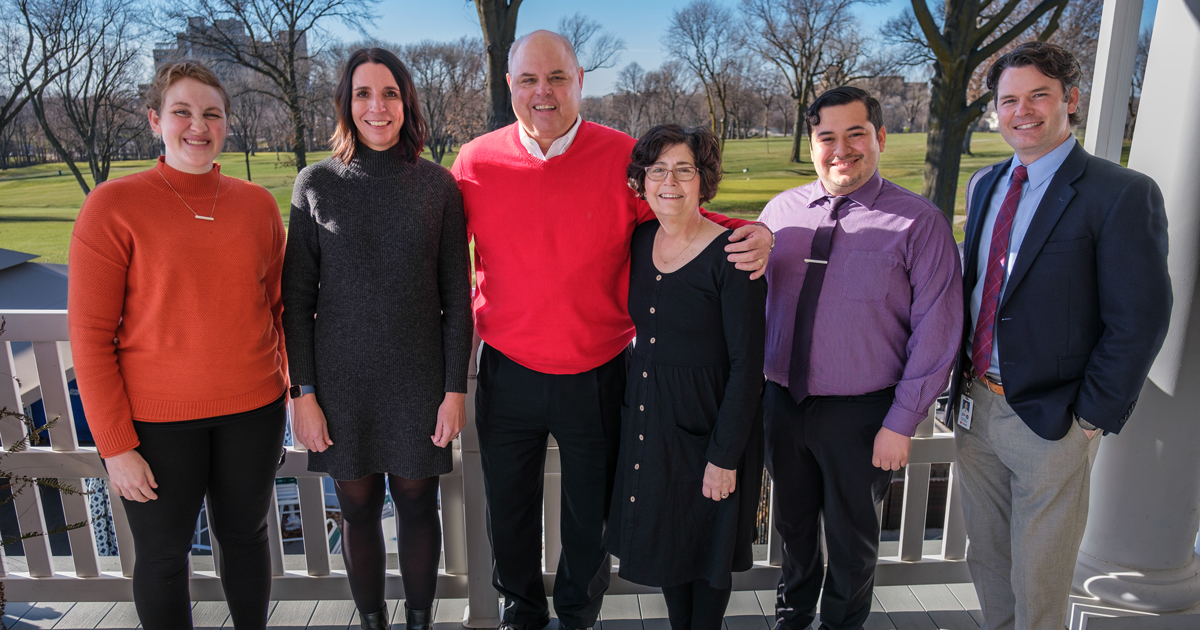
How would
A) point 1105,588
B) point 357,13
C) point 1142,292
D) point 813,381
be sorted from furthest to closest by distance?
point 357,13, point 1105,588, point 813,381, point 1142,292

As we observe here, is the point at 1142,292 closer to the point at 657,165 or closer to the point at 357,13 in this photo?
the point at 657,165

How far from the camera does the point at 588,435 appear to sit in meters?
1.61

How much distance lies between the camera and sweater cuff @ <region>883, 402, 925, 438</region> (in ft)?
4.76

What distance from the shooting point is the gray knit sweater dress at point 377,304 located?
4.80ft

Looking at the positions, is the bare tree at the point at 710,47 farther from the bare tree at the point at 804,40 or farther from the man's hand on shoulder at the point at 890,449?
the man's hand on shoulder at the point at 890,449

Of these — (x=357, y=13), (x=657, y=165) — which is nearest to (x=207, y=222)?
(x=657, y=165)

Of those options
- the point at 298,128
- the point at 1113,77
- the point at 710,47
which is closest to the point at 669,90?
the point at 710,47

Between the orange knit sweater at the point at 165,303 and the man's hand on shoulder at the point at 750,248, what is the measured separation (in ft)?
3.43

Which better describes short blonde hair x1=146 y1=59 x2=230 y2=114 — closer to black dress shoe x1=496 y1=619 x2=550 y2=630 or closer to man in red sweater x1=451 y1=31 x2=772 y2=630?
man in red sweater x1=451 y1=31 x2=772 y2=630

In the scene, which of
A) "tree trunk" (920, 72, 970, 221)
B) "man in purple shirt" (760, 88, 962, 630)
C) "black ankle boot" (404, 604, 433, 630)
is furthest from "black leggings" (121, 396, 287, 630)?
"tree trunk" (920, 72, 970, 221)

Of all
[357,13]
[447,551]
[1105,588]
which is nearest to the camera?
[1105,588]

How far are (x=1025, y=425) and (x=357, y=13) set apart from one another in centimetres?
922

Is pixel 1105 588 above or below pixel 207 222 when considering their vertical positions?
below

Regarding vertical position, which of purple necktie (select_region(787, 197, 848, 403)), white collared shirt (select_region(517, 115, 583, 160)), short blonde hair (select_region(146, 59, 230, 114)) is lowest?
purple necktie (select_region(787, 197, 848, 403))
